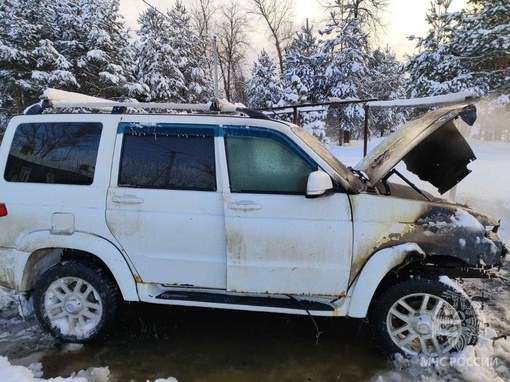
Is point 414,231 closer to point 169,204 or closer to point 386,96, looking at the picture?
point 169,204

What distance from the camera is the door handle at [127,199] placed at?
3041 millimetres

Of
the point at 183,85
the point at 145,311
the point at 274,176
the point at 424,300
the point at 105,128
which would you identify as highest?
the point at 183,85

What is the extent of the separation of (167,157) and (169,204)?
1.38 feet

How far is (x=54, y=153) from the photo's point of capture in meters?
3.24

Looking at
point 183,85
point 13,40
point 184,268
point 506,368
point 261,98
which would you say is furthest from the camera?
point 261,98

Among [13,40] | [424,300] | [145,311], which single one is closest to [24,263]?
[145,311]

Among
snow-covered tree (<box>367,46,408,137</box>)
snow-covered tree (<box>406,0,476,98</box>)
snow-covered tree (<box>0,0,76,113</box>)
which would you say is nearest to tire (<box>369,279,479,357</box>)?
snow-covered tree (<box>406,0,476,98</box>)

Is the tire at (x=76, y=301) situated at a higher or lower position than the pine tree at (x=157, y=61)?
lower

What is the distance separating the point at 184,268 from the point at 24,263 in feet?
4.93

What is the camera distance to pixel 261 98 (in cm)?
2620

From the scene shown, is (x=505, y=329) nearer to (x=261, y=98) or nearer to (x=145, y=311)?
(x=145, y=311)

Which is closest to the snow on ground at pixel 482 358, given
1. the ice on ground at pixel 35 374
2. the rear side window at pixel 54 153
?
the ice on ground at pixel 35 374

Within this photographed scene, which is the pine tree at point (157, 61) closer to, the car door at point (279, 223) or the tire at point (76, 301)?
the tire at point (76, 301)

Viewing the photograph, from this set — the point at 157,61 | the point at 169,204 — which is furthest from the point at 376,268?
the point at 157,61
